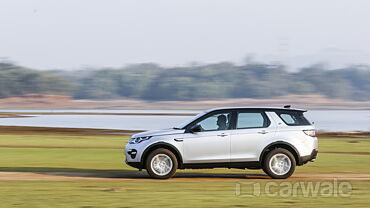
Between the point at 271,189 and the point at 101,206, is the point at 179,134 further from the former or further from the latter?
the point at 101,206

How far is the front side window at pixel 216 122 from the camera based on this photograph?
650 inches

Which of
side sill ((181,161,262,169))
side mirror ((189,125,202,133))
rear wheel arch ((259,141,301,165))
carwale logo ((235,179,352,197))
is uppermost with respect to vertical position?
side mirror ((189,125,202,133))

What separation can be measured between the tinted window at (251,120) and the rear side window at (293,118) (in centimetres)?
40

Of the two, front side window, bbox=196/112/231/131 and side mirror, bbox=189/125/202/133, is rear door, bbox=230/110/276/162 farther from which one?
side mirror, bbox=189/125/202/133

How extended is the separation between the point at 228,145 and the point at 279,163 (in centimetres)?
127

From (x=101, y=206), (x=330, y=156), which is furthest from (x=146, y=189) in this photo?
(x=330, y=156)

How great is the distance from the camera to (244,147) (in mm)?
16375

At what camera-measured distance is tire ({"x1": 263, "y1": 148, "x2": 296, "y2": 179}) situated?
645 inches

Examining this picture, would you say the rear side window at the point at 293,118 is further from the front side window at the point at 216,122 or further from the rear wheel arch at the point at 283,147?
the front side window at the point at 216,122

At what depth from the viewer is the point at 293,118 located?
54.9ft

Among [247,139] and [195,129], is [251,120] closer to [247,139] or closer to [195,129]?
[247,139]

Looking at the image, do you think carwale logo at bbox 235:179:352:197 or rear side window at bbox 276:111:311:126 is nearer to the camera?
carwale logo at bbox 235:179:352:197

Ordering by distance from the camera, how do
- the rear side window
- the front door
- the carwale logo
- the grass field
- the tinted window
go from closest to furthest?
the grass field → the carwale logo → the front door → the tinted window → the rear side window

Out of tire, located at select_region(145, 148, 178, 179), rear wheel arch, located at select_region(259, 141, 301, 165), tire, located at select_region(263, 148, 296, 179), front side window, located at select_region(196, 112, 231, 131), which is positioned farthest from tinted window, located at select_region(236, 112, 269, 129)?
tire, located at select_region(145, 148, 178, 179)
